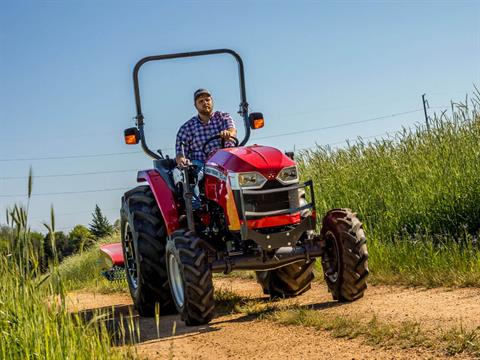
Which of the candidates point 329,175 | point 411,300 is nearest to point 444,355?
point 411,300

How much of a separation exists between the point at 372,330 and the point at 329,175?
23.5 ft

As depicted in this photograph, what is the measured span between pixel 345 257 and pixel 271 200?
2.71 ft

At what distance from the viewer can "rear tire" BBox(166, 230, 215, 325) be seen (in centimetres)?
704

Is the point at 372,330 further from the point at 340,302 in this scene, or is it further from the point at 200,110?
the point at 200,110

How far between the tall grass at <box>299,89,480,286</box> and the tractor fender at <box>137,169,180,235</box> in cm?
231

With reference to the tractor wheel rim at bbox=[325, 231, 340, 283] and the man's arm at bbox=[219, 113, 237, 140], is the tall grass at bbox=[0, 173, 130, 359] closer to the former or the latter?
the tractor wheel rim at bbox=[325, 231, 340, 283]

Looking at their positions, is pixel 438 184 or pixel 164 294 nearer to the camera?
pixel 164 294

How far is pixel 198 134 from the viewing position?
837 cm

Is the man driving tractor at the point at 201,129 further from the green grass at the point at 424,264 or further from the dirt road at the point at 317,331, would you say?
the green grass at the point at 424,264

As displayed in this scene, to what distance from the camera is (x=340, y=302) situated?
7.61 meters

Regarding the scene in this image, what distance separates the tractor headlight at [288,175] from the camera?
7473mm

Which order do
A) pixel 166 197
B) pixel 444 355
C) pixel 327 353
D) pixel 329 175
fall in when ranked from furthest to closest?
1. pixel 329 175
2. pixel 166 197
3. pixel 327 353
4. pixel 444 355

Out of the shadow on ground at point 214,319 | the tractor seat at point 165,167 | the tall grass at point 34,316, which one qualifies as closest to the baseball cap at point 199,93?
the tractor seat at point 165,167

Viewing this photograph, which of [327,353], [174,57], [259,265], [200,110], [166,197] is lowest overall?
[327,353]
